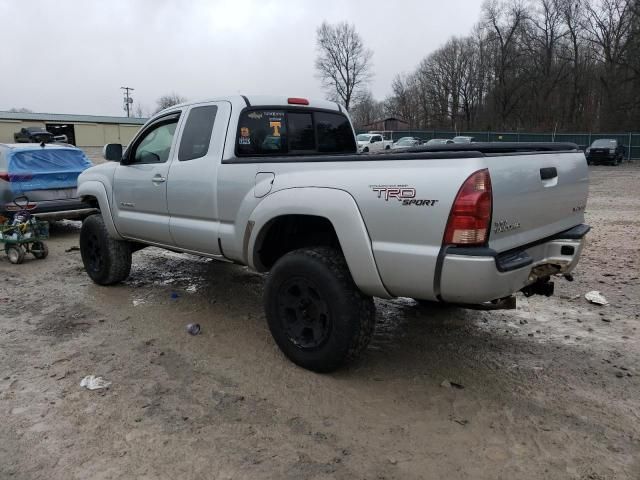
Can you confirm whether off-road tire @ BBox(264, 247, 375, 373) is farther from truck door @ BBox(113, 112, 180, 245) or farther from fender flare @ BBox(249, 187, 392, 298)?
truck door @ BBox(113, 112, 180, 245)

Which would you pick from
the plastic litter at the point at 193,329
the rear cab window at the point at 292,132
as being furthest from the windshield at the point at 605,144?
the plastic litter at the point at 193,329

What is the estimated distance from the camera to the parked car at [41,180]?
8.52m

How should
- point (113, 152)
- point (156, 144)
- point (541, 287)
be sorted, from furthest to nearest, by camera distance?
1. point (113, 152)
2. point (156, 144)
3. point (541, 287)

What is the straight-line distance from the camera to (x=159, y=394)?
3.46 meters

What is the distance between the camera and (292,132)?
474 cm

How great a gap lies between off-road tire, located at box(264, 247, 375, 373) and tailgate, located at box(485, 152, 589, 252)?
0.99 m

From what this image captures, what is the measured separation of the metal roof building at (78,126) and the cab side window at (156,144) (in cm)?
5372

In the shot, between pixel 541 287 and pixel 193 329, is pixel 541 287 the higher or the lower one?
the higher one

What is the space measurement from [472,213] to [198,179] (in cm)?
249

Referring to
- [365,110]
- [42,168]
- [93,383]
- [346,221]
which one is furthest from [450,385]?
[365,110]

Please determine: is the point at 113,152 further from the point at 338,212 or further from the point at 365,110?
the point at 365,110

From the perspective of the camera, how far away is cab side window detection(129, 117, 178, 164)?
495 cm

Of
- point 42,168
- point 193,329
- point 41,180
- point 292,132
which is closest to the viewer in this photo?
point 193,329

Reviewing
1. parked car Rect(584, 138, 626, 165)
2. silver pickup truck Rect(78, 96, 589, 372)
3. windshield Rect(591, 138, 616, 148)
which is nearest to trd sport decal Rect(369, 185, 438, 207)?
silver pickup truck Rect(78, 96, 589, 372)
